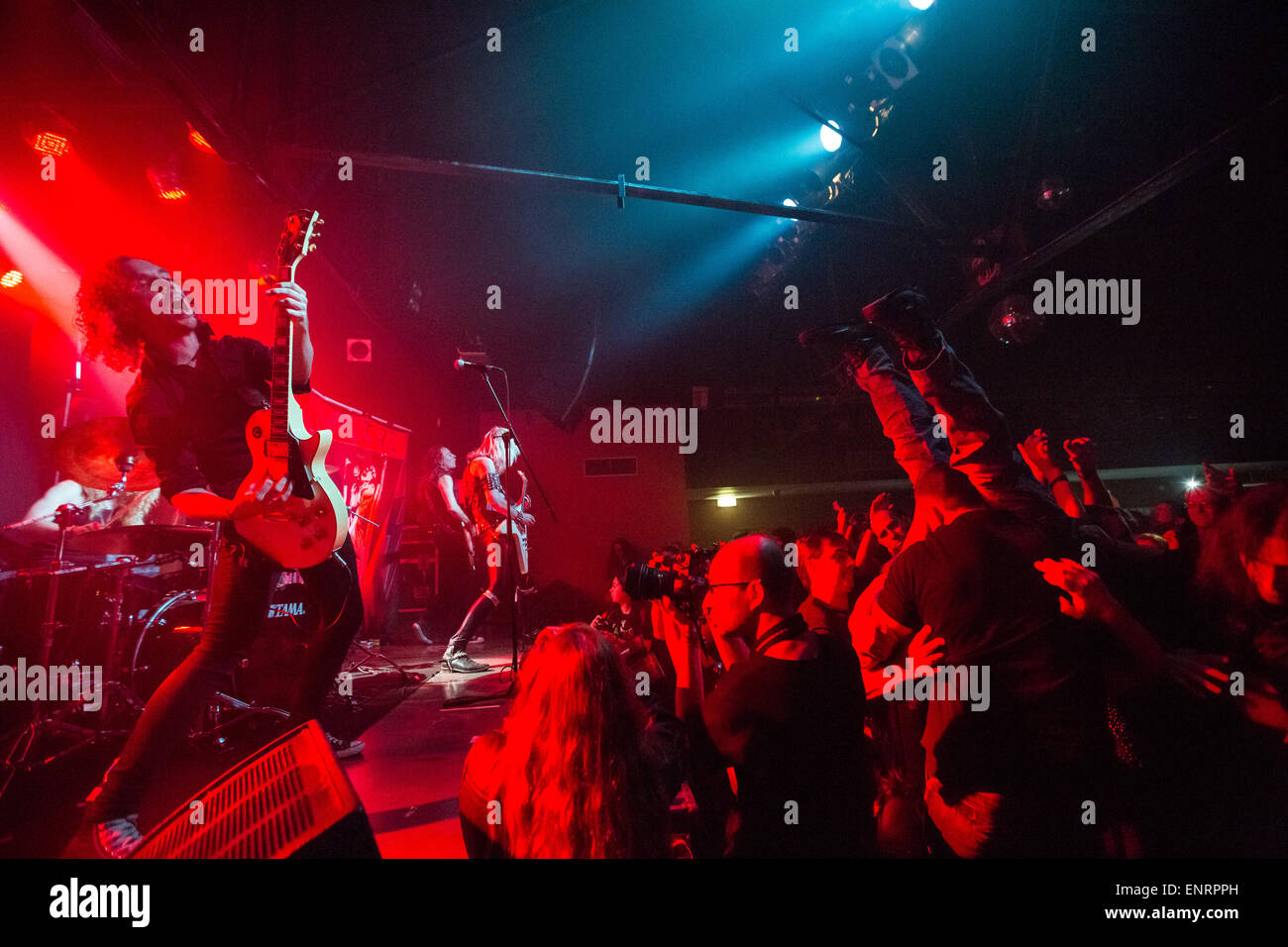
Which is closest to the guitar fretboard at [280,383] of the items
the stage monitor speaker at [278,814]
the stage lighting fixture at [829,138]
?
the stage monitor speaker at [278,814]

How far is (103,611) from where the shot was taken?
2963 millimetres

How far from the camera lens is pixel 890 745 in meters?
2.32

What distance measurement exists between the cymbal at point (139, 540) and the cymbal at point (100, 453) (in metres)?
0.38

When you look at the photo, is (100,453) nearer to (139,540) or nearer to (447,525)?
(139,540)

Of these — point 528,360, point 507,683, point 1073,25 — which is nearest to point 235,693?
point 507,683

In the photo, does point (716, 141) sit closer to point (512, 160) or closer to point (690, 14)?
point (690, 14)

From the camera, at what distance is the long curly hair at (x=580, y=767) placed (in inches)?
45.3

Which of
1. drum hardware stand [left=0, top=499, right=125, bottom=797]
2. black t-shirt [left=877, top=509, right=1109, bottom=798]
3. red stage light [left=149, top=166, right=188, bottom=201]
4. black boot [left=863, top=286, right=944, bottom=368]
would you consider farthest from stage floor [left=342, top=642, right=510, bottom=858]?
red stage light [left=149, top=166, right=188, bottom=201]

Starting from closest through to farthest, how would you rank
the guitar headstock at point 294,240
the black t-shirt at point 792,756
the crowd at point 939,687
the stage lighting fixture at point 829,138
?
the crowd at point 939,687, the black t-shirt at point 792,756, the guitar headstock at point 294,240, the stage lighting fixture at point 829,138

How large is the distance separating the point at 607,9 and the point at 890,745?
4.48 m

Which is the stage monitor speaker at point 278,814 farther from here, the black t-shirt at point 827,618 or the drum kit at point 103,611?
the black t-shirt at point 827,618

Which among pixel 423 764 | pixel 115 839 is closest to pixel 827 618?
pixel 423 764

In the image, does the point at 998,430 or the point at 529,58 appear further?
the point at 529,58
